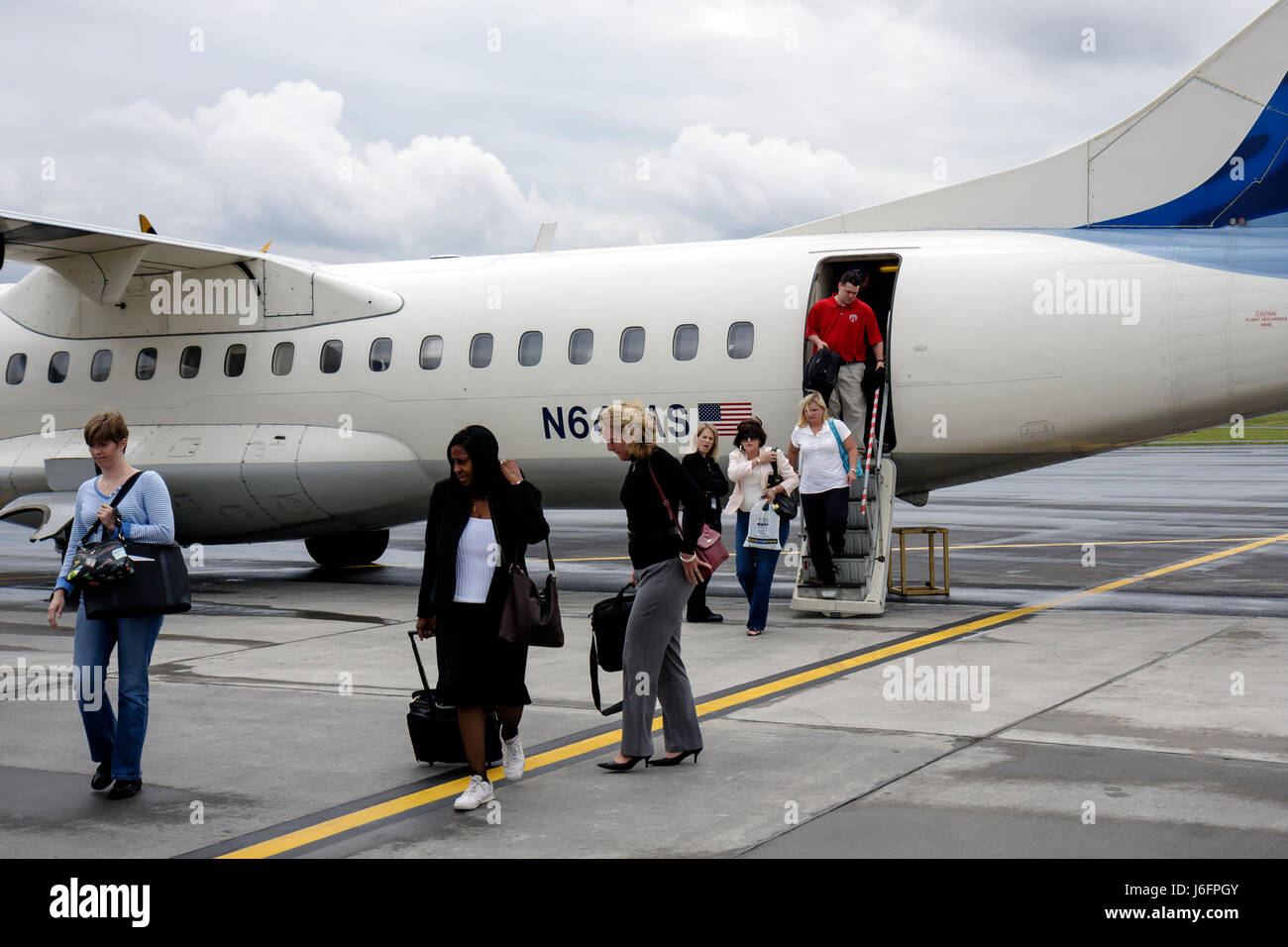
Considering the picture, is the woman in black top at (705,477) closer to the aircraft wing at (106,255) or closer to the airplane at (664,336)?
the airplane at (664,336)

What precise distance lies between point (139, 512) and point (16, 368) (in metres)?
12.0

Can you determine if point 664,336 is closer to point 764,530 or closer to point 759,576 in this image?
point 764,530

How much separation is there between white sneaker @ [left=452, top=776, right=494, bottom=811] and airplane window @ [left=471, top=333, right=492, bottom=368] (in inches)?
356

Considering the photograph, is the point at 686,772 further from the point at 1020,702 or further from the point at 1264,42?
the point at 1264,42

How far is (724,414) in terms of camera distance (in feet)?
44.5

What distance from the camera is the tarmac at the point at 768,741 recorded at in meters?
5.71

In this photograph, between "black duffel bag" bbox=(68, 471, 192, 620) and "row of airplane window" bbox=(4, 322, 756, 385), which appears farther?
"row of airplane window" bbox=(4, 322, 756, 385)

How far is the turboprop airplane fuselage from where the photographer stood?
478 inches

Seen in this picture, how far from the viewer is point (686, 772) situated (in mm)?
6852

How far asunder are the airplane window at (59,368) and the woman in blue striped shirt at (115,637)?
36.8ft

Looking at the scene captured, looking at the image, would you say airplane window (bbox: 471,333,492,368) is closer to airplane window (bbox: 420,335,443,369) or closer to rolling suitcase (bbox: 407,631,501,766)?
airplane window (bbox: 420,335,443,369)

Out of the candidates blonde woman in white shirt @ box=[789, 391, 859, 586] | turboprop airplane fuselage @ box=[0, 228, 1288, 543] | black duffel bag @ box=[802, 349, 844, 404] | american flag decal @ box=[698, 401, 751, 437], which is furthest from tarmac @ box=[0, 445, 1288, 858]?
black duffel bag @ box=[802, 349, 844, 404]

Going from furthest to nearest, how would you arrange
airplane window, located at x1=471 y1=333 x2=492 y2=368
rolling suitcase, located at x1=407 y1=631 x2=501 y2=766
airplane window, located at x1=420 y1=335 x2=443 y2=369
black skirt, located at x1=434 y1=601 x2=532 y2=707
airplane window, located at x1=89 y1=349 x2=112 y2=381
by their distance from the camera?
airplane window, located at x1=89 y1=349 x2=112 y2=381 < airplane window, located at x1=420 y1=335 x2=443 y2=369 < airplane window, located at x1=471 y1=333 x2=492 y2=368 < rolling suitcase, located at x1=407 y1=631 x2=501 y2=766 < black skirt, located at x1=434 y1=601 x2=532 y2=707

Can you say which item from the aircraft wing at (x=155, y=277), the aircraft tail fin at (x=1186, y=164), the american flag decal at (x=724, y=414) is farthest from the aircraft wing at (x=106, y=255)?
the aircraft tail fin at (x=1186, y=164)
